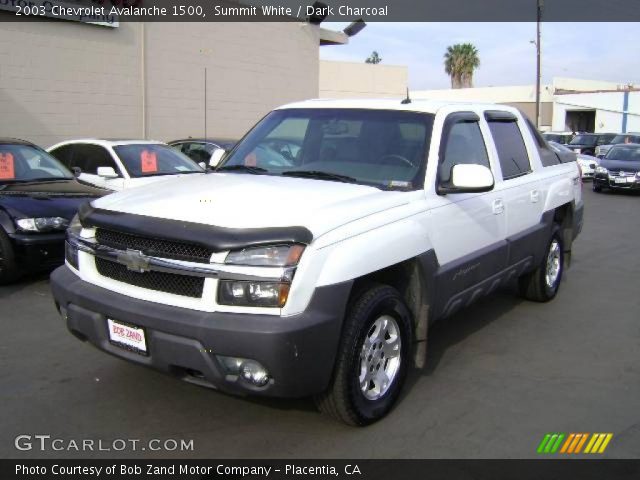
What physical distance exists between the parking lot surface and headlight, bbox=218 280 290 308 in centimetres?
89

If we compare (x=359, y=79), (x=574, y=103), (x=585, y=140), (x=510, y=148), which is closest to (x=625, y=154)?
(x=585, y=140)

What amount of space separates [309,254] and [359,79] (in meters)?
31.8

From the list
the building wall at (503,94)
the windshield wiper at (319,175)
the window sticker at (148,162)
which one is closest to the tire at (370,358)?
the windshield wiper at (319,175)

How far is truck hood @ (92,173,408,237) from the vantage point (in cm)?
333

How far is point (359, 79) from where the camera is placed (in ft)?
111

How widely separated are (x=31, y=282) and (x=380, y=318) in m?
4.84

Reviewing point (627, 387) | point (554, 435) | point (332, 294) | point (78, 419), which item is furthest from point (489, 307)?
point (78, 419)

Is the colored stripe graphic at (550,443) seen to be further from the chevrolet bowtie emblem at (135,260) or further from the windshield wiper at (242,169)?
the windshield wiper at (242,169)

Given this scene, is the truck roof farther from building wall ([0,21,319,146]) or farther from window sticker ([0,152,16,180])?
building wall ([0,21,319,146])

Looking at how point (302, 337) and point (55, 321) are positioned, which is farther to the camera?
point (55, 321)

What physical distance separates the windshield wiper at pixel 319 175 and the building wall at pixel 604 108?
48.7 meters

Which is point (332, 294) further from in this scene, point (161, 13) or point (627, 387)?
point (161, 13)

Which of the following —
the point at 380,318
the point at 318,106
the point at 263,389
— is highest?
the point at 318,106

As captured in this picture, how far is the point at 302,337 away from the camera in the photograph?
3.14m
